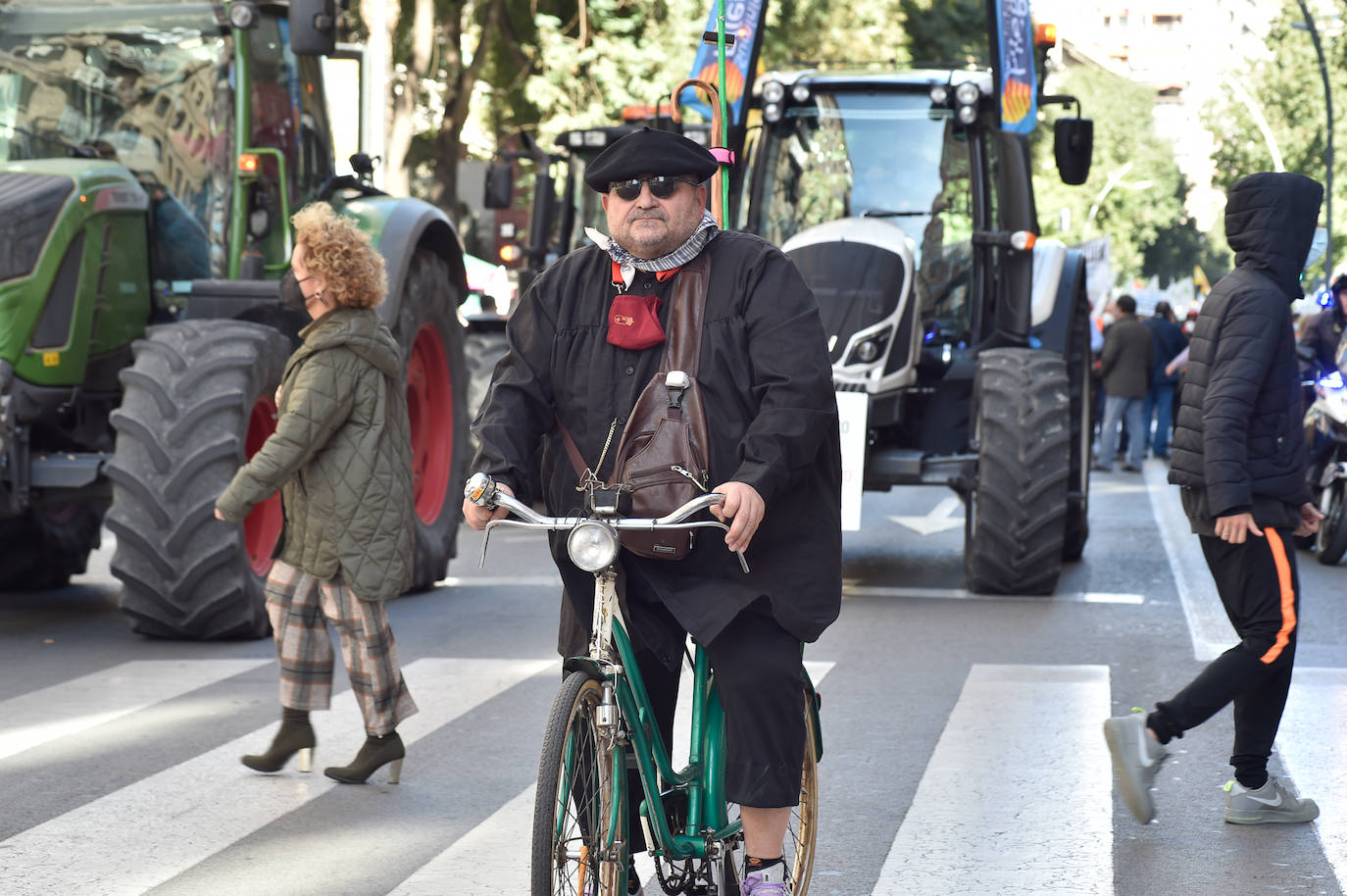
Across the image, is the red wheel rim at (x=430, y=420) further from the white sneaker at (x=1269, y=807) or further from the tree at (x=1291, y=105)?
the tree at (x=1291, y=105)

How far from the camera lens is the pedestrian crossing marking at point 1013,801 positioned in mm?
5074

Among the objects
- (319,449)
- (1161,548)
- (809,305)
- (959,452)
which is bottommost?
(1161,548)

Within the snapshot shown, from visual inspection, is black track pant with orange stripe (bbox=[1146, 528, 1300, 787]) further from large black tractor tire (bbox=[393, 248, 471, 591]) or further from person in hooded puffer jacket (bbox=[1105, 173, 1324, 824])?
large black tractor tire (bbox=[393, 248, 471, 591])

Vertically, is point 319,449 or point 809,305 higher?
point 809,305

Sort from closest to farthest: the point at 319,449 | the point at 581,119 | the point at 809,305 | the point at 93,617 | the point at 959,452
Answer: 1. the point at 809,305
2. the point at 319,449
3. the point at 93,617
4. the point at 959,452
5. the point at 581,119

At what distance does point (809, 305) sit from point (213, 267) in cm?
596

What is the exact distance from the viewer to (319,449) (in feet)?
20.1

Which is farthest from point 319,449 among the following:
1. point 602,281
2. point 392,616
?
point 392,616

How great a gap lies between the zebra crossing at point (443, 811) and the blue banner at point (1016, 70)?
3.97 m

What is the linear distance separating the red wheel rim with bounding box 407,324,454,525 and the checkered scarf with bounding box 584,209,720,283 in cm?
657

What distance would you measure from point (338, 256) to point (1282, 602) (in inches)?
123

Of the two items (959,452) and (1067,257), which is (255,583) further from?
(1067,257)

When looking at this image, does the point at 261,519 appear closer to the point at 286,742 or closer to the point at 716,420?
the point at 286,742

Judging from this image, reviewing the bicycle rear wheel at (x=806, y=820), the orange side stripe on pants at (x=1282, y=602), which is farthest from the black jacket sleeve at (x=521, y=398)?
the orange side stripe on pants at (x=1282, y=602)
